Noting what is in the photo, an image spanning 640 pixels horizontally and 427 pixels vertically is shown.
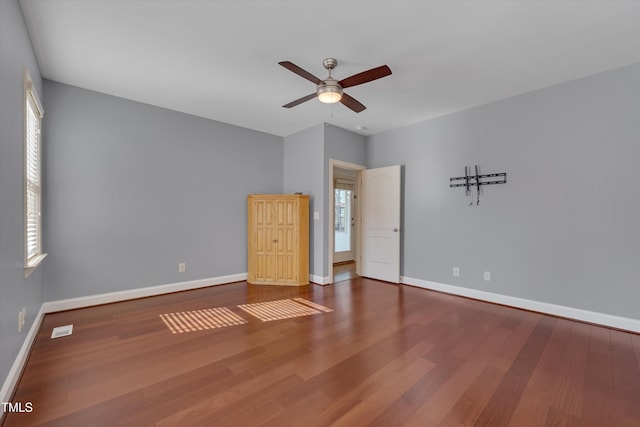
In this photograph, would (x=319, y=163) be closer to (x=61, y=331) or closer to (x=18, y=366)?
(x=61, y=331)

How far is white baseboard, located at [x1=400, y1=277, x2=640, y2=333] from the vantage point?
285 centimetres

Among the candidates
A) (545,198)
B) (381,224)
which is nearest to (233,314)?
(381,224)

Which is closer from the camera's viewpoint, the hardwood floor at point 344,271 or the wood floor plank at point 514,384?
the wood floor plank at point 514,384

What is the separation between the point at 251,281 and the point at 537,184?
433cm

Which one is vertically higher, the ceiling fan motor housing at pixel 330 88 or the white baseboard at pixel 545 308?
the ceiling fan motor housing at pixel 330 88

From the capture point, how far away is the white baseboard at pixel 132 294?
10.7 ft

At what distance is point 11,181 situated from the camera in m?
1.89

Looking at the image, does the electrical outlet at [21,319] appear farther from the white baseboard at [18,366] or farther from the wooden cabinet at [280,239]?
the wooden cabinet at [280,239]

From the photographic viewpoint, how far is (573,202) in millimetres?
3160

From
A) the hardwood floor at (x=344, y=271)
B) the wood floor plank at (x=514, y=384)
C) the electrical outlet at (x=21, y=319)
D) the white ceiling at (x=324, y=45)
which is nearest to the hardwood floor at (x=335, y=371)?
the wood floor plank at (x=514, y=384)

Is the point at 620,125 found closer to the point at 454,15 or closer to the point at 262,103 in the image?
the point at 454,15

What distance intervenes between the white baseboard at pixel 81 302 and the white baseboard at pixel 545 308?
3.32 meters

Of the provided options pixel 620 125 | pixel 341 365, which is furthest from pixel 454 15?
pixel 341 365

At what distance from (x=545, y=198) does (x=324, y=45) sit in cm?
→ 310
